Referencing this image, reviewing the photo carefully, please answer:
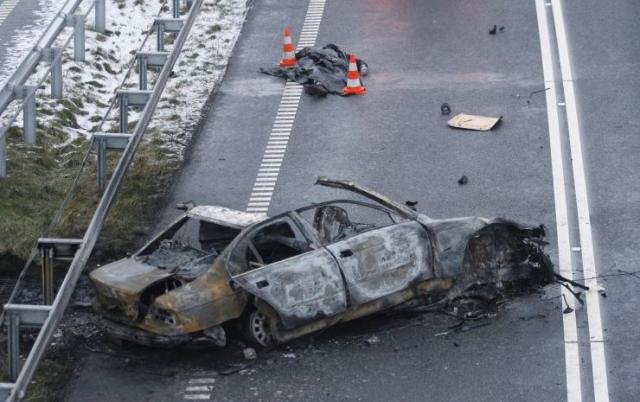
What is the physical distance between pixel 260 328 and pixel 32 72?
225 inches

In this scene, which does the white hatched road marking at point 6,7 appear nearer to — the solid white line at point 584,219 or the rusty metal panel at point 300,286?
the solid white line at point 584,219

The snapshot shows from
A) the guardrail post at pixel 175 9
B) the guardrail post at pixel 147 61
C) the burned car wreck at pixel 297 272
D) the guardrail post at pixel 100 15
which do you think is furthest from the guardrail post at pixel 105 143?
the guardrail post at pixel 100 15

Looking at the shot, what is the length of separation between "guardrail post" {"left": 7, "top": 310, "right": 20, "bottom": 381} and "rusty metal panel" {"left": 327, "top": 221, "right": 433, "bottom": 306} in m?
3.03

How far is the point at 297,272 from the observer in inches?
532

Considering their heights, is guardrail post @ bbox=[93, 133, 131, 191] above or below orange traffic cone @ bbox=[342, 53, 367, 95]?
below

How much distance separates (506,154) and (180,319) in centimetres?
692

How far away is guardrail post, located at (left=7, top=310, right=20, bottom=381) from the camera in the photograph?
12.9 metres

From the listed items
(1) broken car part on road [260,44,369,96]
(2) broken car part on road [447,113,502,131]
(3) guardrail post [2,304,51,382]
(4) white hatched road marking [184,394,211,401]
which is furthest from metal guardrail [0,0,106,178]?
(2) broken car part on road [447,113,502,131]

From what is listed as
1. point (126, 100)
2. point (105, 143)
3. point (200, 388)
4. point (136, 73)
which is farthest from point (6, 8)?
point (200, 388)

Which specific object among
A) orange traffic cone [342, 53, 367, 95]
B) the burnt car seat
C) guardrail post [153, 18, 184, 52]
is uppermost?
guardrail post [153, 18, 184, 52]

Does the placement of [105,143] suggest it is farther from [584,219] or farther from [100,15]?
[584,219]

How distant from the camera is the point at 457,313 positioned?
14320 mm

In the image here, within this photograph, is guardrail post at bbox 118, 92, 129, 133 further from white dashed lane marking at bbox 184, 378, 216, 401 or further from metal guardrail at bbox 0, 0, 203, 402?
white dashed lane marking at bbox 184, 378, 216, 401

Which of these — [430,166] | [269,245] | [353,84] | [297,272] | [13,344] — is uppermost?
[353,84]
